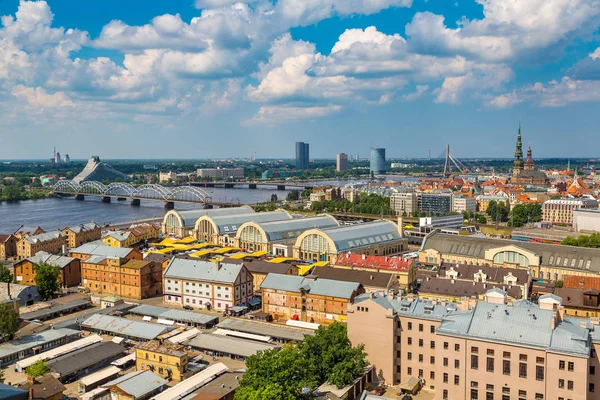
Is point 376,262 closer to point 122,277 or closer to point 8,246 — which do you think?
point 122,277

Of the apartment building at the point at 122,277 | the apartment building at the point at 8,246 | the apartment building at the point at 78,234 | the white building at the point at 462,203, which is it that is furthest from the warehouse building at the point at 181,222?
the white building at the point at 462,203

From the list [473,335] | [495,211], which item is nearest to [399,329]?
[473,335]

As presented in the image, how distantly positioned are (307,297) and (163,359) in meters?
9.13

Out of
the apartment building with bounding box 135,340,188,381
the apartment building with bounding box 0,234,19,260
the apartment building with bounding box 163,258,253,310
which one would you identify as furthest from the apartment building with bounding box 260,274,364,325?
the apartment building with bounding box 0,234,19,260

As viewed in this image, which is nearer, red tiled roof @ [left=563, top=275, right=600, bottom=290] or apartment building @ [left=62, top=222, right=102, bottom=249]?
red tiled roof @ [left=563, top=275, right=600, bottom=290]

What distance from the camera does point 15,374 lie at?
22.5 m

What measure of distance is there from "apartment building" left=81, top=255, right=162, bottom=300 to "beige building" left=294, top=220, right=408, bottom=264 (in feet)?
43.1

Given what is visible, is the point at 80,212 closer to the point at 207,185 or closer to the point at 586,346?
the point at 207,185

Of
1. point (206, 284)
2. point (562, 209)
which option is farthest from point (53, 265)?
point (562, 209)

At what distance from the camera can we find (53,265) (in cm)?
3722

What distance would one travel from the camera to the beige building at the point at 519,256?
37.1m

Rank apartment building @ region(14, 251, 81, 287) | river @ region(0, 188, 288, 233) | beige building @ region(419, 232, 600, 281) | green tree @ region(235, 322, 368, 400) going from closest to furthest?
green tree @ region(235, 322, 368, 400)
beige building @ region(419, 232, 600, 281)
apartment building @ region(14, 251, 81, 287)
river @ region(0, 188, 288, 233)

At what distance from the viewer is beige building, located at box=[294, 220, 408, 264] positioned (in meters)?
43.3

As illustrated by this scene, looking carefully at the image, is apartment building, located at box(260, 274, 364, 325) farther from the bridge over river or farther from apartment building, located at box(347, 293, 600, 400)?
the bridge over river
